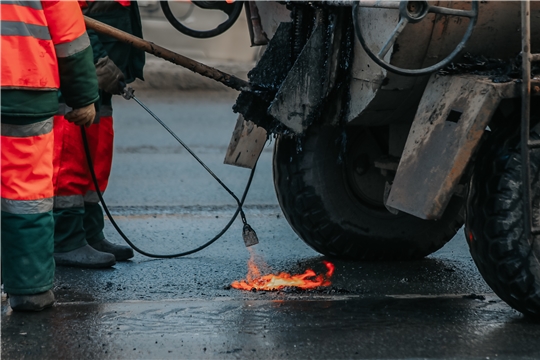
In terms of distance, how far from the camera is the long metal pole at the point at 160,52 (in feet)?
13.0

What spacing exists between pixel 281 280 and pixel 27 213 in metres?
1.22

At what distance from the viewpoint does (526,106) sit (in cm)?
320

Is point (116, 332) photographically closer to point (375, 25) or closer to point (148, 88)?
point (375, 25)

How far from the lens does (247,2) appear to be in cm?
444

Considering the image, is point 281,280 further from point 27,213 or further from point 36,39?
point 36,39

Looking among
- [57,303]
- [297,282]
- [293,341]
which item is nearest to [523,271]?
[293,341]

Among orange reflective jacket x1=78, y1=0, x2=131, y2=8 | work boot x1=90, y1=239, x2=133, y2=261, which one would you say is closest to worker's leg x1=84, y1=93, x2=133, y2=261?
work boot x1=90, y1=239, x2=133, y2=261

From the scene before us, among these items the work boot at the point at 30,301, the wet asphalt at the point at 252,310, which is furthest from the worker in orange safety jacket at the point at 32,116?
the wet asphalt at the point at 252,310

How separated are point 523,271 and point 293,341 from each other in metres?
0.86

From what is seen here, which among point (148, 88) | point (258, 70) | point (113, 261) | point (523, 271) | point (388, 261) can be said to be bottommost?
point (148, 88)

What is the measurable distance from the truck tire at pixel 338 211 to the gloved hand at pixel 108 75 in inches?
31.5

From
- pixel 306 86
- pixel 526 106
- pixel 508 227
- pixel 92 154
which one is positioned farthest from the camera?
pixel 92 154

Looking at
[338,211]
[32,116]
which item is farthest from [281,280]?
[32,116]

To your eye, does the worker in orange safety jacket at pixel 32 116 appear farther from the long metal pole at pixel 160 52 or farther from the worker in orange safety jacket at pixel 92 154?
the worker in orange safety jacket at pixel 92 154
